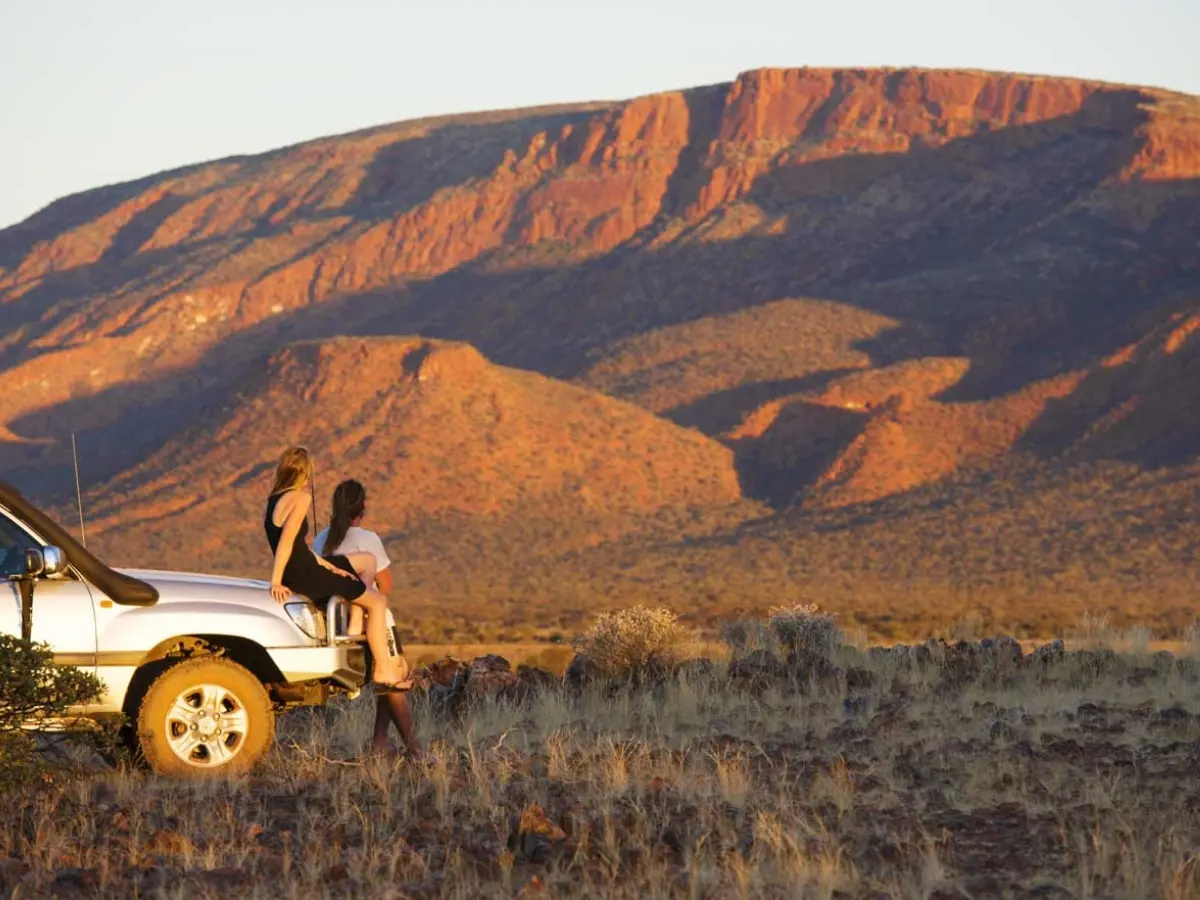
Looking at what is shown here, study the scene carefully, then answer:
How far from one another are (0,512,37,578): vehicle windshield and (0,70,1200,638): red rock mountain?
55559 millimetres

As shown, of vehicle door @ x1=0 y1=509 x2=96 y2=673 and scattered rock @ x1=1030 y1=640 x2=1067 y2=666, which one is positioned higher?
vehicle door @ x1=0 y1=509 x2=96 y2=673

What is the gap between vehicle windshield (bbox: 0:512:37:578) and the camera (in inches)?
378

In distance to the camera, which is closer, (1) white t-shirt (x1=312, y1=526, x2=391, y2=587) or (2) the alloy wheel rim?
(2) the alloy wheel rim

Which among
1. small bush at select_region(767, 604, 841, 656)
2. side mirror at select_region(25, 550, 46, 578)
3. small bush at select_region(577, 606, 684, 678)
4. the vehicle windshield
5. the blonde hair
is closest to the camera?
side mirror at select_region(25, 550, 46, 578)

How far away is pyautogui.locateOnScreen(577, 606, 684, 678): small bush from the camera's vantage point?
676 inches

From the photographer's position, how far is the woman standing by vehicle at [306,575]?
10344mm

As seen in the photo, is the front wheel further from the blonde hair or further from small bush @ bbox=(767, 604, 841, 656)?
small bush @ bbox=(767, 604, 841, 656)

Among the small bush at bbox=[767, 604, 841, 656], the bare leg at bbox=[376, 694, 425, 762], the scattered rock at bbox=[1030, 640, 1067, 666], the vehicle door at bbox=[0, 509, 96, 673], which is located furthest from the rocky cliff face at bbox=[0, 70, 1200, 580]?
the vehicle door at bbox=[0, 509, 96, 673]

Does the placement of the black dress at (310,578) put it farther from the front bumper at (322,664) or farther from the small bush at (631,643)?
the small bush at (631,643)

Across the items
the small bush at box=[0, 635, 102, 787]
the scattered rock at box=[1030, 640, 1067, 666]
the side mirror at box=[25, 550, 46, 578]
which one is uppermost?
the side mirror at box=[25, 550, 46, 578]

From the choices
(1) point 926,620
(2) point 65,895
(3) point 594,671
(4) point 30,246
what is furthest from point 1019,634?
(4) point 30,246

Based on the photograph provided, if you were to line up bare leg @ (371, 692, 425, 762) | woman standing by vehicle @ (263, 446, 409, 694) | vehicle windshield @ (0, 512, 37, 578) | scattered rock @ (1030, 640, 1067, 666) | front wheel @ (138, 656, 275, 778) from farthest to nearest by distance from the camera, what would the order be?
1. scattered rock @ (1030, 640, 1067, 666)
2. bare leg @ (371, 692, 425, 762)
3. woman standing by vehicle @ (263, 446, 409, 694)
4. front wheel @ (138, 656, 275, 778)
5. vehicle windshield @ (0, 512, 37, 578)

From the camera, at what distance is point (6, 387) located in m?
102

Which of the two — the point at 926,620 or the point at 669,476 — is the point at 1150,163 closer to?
the point at 669,476
